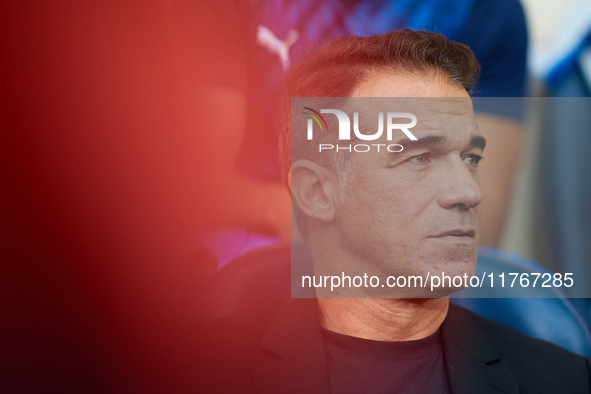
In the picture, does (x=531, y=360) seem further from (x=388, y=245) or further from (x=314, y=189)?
(x=314, y=189)

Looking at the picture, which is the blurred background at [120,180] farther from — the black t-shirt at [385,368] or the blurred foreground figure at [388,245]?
the black t-shirt at [385,368]

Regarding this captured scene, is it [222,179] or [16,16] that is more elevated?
[16,16]


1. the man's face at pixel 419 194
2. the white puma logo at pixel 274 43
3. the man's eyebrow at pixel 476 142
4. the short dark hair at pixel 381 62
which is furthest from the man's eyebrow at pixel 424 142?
the white puma logo at pixel 274 43

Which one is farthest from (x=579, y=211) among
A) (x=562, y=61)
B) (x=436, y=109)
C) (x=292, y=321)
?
(x=292, y=321)

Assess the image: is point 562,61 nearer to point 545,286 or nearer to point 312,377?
point 545,286

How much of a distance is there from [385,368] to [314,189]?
686mm

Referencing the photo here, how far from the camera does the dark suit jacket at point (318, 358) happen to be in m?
1.50

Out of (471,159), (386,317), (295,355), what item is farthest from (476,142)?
(295,355)

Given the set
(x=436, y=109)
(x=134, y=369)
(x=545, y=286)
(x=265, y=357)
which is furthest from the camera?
(x=545, y=286)

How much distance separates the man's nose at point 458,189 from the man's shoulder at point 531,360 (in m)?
0.52

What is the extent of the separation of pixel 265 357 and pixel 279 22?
1358mm

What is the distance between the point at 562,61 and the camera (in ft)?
6.20

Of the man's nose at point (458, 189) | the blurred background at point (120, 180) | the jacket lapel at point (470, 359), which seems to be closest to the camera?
the man's nose at point (458, 189)

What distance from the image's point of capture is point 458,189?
53.8 inches
